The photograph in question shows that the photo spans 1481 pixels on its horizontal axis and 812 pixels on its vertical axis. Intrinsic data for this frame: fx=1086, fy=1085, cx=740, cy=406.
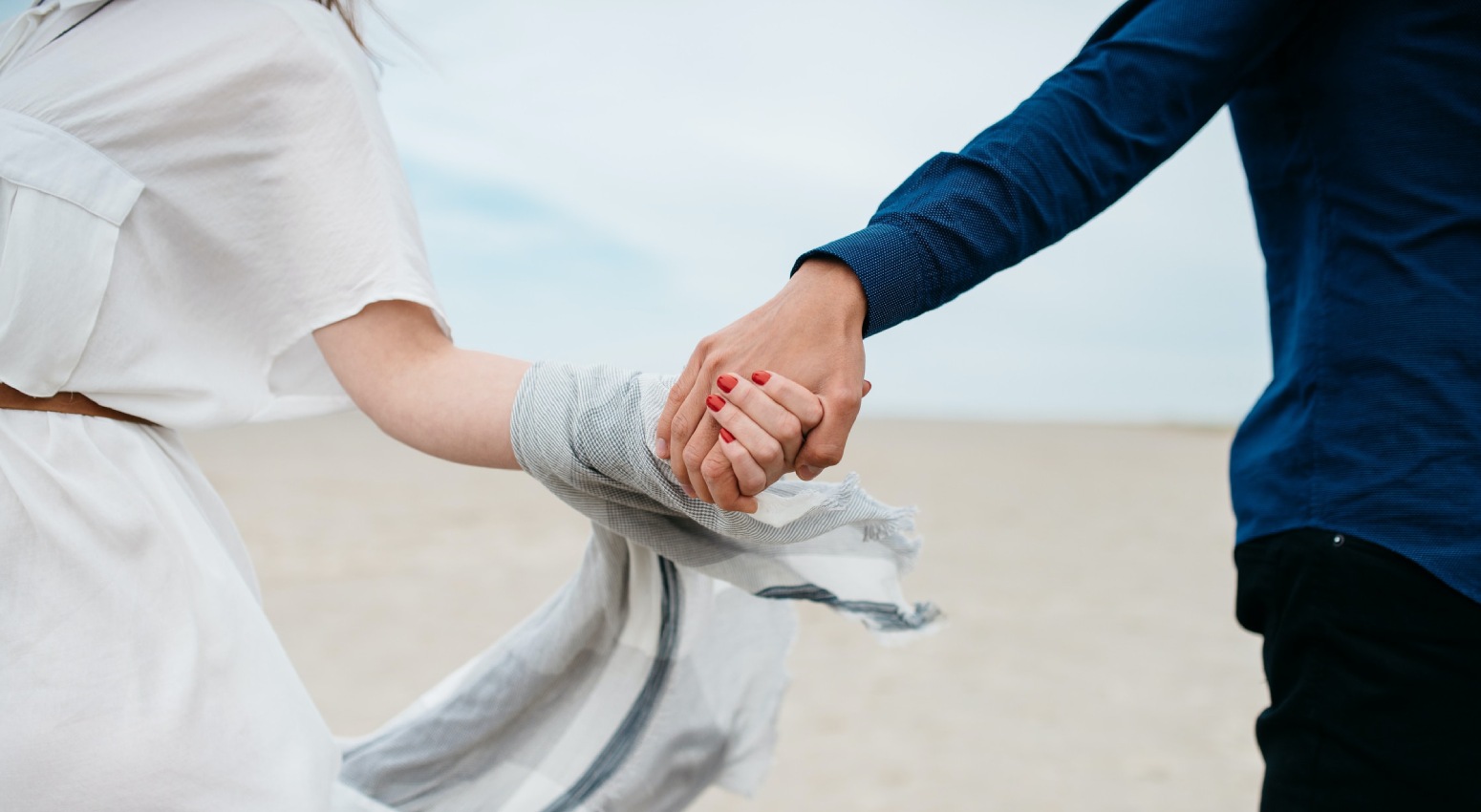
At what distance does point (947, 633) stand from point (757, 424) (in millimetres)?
5332

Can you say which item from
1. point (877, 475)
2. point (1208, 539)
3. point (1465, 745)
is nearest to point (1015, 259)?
point (1465, 745)

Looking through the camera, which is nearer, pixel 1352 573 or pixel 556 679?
pixel 1352 573

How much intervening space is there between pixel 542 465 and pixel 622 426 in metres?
0.09

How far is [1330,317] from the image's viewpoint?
1.13 meters

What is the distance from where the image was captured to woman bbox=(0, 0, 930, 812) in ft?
3.24

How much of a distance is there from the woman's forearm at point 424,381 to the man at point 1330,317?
0.65 ft

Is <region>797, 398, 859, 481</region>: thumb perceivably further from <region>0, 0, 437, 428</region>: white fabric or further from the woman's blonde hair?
the woman's blonde hair

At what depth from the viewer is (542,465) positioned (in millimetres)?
1078

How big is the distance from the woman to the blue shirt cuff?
4.9 inches

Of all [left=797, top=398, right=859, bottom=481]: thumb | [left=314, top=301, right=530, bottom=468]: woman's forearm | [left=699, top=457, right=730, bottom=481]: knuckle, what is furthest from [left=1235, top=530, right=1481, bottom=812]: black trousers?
[left=314, top=301, right=530, bottom=468]: woman's forearm

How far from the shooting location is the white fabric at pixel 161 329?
991 mm

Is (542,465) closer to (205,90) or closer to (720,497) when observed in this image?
(720,497)

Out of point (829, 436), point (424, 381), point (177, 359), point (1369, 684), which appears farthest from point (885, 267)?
point (177, 359)

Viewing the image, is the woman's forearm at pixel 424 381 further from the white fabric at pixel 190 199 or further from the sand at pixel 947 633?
the sand at pixel 947 633
